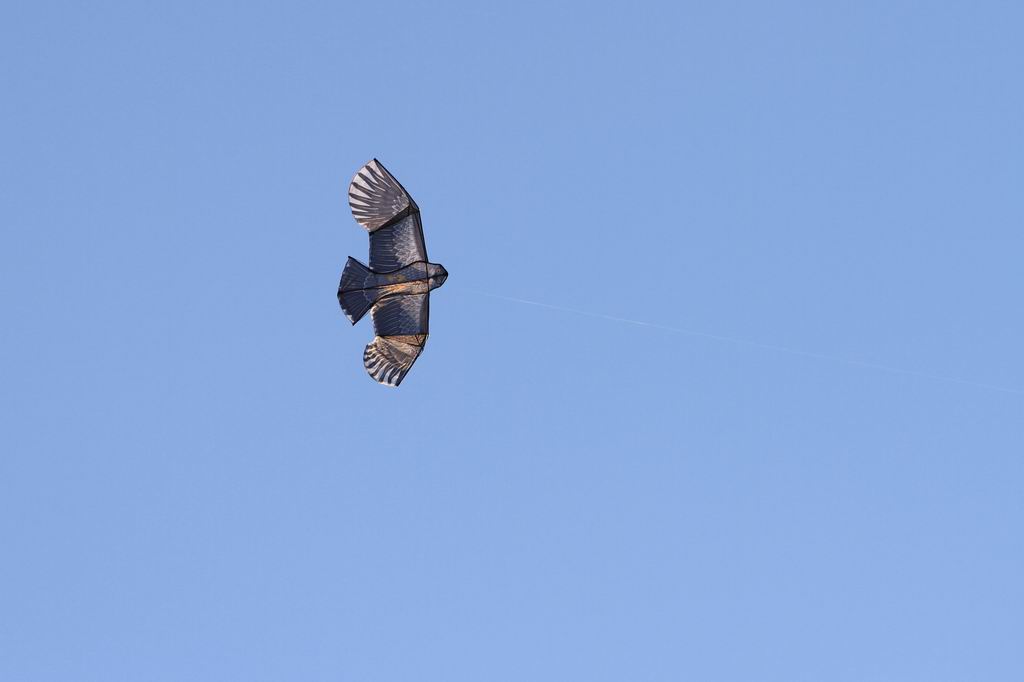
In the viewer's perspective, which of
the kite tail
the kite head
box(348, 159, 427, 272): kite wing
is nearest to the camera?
box(348, 159, 427, 272): kite wing

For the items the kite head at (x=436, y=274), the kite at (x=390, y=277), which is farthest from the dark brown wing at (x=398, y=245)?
the kite head at (x=436, y=274)

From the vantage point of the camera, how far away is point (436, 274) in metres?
79.4

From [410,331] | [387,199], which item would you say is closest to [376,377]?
[410,331]

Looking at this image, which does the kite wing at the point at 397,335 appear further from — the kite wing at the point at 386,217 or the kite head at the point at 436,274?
the kite wing at the point at 386,217

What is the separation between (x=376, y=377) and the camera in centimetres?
8031

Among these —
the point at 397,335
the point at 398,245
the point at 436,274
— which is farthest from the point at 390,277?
the point at 397,335

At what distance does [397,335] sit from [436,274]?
Result: 335 cm

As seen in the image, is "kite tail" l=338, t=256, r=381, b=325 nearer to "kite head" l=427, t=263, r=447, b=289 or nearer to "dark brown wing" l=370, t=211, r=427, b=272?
"dark brown wing" l=370, t=211, r=427, b=272

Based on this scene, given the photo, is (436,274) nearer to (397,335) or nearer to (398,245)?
(398,245)

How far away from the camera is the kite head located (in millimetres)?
79375

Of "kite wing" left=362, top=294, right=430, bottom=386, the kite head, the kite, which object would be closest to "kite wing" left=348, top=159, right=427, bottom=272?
the kite

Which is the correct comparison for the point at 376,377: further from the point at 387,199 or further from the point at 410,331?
the point at 387,199

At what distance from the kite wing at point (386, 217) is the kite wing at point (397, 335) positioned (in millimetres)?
1758

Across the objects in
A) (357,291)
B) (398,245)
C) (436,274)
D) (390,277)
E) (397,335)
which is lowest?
(397,335)
